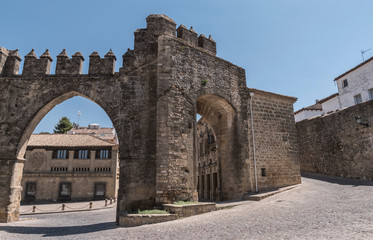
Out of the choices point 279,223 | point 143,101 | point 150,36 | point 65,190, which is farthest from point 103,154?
point 279,223

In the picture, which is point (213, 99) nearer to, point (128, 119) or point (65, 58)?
point (128, 119)

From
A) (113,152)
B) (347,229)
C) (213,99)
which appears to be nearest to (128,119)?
(213,99)

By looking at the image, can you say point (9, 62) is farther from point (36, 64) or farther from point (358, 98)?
point (358, 98)

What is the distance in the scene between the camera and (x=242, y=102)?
1266 centimetres

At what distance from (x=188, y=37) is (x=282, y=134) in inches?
280

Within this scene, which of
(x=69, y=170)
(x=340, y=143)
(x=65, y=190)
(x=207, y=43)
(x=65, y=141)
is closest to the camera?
(x=207, y=43)

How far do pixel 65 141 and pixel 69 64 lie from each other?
21.1 m

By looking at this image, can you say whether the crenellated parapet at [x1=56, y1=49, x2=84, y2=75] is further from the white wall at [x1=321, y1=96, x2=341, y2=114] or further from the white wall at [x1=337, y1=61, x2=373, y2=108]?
the white wall at [x1=321, y1=96, x2=341, y2=114]

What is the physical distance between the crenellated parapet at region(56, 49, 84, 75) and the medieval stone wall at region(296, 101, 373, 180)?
593 inches

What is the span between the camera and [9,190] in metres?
10.3

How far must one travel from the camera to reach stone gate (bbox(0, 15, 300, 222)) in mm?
9680

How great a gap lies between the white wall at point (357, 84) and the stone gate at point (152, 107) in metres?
14.2

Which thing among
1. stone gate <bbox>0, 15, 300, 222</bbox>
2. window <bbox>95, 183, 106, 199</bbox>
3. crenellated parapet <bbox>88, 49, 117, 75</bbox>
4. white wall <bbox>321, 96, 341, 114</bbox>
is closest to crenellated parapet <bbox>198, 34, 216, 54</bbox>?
stone gate <bbox>0, 15, 300, 222</bbox>

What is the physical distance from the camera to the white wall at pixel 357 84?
21223mm
